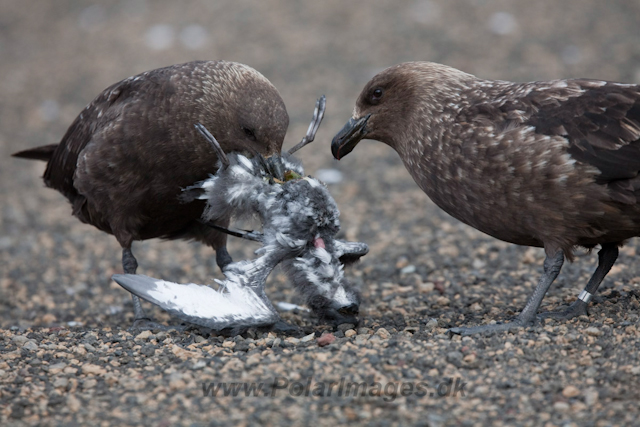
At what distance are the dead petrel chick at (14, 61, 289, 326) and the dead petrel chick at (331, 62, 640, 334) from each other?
3.37 feet

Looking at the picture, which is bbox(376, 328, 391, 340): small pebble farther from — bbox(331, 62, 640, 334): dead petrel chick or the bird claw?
the bird claw

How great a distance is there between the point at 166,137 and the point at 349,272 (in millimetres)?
1962

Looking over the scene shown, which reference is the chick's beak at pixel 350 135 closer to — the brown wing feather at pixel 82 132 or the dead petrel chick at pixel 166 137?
the dead petrel chick at pixel 166 137

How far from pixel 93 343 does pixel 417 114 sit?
2.33m

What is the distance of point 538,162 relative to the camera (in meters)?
3.72

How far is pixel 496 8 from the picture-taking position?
10.8 m

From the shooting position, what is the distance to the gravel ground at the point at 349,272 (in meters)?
3.09

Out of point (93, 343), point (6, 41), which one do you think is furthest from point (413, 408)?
point (6, 41)

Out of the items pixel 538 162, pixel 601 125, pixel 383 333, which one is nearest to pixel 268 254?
pixel 383 333

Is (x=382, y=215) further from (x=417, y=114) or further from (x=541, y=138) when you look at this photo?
(x=541, y=138)
